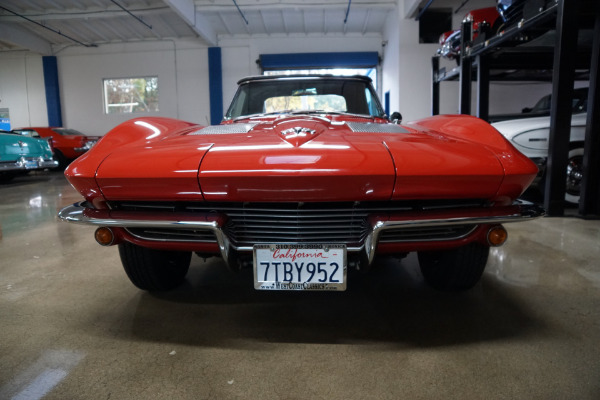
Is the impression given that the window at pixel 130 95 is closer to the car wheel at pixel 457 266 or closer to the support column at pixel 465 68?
the support column at pixel 465 68

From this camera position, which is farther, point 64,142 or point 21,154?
point 64,142

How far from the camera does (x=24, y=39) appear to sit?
11.4 m

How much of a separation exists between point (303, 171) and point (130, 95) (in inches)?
518

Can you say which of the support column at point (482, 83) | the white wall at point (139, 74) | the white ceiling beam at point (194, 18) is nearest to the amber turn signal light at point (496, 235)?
the support column at point (482, 83)

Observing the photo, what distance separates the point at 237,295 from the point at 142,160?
0.85 metres

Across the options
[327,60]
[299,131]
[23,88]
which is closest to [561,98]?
[299,131]

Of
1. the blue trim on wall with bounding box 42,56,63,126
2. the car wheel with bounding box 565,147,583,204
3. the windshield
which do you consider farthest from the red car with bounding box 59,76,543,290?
the blue trim on wall with bounding box 42,56,63,126

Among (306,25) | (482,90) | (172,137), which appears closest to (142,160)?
(172,137)

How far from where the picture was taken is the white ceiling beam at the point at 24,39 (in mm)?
10688

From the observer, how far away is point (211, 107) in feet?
39.7

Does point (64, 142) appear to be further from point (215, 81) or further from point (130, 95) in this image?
point (215, 81)

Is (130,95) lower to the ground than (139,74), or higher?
lower

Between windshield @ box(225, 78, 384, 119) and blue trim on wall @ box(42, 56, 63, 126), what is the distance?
1289 centimetres

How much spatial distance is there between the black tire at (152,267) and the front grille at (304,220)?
400 millimetres
